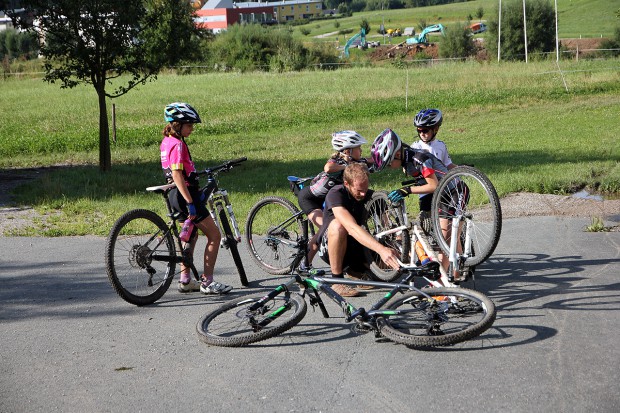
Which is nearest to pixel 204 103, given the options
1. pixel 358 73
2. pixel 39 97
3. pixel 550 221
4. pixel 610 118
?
pixel 39 97

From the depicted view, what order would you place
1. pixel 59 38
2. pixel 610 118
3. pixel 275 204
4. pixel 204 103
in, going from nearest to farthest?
pixel 275 204 < pixel 59 38 < pixel 610 118 < pixel 204 103

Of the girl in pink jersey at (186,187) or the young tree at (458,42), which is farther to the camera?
the young tree at (458,42)

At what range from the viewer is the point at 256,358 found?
5992 mm

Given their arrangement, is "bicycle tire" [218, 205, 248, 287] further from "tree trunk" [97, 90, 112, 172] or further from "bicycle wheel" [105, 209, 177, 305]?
"tree trunk" [97, 90, 112, 172]

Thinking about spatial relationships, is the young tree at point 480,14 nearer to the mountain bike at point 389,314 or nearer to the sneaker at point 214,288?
the sneaker at point 214,288

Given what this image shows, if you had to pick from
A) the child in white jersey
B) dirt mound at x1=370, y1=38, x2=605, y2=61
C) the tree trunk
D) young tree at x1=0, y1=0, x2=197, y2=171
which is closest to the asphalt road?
the child in white jersey

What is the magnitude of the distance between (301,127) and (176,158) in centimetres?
2322

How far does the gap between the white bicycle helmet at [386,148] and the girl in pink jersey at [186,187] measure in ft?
5.67

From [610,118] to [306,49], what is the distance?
5073 centimetres

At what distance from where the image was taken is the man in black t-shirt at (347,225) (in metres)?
6.85

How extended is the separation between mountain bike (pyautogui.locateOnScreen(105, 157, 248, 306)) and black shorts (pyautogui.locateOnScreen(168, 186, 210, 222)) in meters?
0.05

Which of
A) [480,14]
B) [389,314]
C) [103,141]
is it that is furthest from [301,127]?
[480,14]

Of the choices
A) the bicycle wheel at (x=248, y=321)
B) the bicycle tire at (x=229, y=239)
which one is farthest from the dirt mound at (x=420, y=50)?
the bicycle wheel at (x=248, y=321)

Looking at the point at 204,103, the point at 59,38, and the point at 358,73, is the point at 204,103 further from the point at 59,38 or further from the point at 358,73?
the point at 59,38
